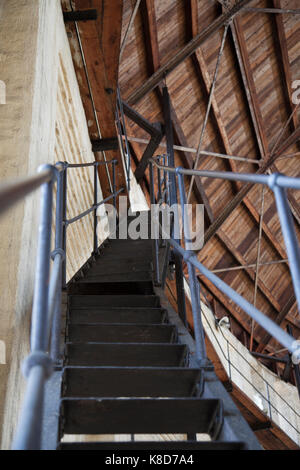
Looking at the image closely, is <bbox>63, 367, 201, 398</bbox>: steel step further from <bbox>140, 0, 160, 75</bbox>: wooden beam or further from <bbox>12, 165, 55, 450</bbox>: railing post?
<bbox>140, 0, 160, 75</bbox>: wooden beam

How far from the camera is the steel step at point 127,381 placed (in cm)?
219

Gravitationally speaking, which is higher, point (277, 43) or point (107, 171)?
point (277, 43)

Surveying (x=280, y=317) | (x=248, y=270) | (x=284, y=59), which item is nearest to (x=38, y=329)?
(x=284, y=59)

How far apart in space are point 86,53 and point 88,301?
2861 millimetres

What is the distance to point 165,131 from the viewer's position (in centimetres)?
819

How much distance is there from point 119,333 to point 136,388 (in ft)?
2.02

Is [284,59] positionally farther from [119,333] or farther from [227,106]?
[119,333]

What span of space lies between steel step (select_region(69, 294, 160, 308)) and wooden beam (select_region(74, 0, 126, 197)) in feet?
8.68

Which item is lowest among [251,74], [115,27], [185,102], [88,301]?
[88,301]

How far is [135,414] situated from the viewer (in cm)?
196

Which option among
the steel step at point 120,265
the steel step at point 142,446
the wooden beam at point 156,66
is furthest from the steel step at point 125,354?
the wooden beam at point 156,66

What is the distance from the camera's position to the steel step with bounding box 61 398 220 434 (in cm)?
192

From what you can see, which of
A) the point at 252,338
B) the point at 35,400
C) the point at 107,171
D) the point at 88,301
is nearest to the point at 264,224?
the point at 252,338
